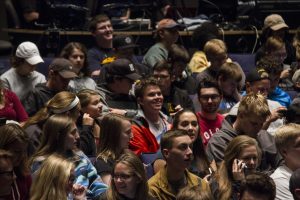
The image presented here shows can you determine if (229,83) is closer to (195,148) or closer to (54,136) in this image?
(195,148)

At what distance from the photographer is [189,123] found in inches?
317

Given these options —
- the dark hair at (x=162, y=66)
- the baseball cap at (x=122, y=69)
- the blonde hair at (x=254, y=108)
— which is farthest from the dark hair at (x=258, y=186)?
the dark hair at (x=162, y=66)

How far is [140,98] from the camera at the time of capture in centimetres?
869

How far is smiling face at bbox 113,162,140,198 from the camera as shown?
6.68m

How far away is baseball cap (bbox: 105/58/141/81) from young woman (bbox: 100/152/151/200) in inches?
93.7

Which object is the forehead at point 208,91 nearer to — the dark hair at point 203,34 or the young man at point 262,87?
the young man at point 262,87

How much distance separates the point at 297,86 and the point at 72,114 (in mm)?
3003

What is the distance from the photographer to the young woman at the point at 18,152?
267 inches

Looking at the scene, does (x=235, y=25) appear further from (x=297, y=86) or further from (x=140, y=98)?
(x=140, y=98)

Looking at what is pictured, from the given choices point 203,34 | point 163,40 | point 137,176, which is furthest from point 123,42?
point 137,176

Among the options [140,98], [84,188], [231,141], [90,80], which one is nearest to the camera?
[84,188]

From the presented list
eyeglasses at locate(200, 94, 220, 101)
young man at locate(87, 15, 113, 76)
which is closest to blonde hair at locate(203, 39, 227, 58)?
young man at locate(87, 15, 113, 76)

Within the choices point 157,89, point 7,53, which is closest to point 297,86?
point 157,89

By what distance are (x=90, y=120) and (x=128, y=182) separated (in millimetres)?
1598
